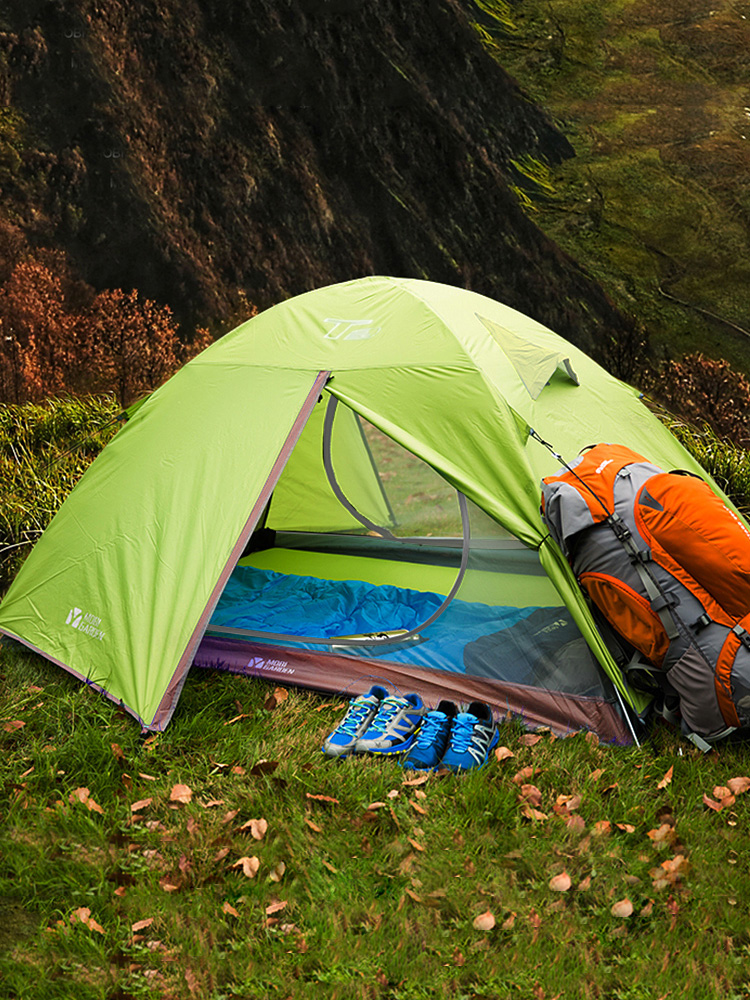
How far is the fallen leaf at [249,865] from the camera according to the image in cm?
233

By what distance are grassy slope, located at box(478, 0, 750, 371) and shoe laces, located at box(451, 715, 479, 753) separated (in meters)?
9.32

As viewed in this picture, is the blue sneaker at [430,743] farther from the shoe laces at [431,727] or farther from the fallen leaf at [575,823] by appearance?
the fallen leaf at [575,823]

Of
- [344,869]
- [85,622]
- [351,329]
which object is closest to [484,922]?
[344,869]

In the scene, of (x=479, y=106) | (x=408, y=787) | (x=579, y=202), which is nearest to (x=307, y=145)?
(x=479, y=106)

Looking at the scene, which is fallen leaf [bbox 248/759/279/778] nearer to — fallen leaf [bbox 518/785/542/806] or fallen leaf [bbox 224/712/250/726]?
fallen leaf [bbox 224/712/250/726]

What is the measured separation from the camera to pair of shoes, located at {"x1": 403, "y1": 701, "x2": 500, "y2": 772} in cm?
279

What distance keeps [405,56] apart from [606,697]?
10448 mm

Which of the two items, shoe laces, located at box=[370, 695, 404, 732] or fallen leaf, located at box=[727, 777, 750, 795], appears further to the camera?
shoe laces, located at box=[370, 695, 404, 732]

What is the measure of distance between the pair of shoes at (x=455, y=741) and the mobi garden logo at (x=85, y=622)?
1.37m

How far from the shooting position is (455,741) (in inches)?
112

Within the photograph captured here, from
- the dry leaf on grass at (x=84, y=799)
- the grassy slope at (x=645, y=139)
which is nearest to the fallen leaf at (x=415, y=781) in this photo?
the dry leaf on grass at (x=84, y=799)

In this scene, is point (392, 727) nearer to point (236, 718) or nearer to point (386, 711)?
point (386, 711)

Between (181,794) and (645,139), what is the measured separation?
1163 centimetres

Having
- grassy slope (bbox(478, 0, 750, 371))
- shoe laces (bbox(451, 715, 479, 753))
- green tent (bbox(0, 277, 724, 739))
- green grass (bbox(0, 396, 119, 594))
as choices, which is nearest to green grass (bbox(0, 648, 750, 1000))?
shoe laces (bbox(451, 715, 479, 753))
